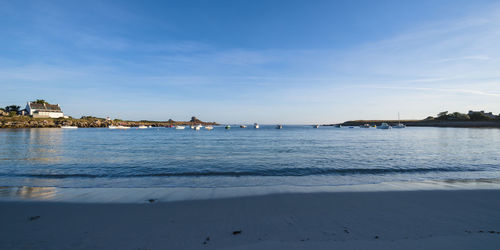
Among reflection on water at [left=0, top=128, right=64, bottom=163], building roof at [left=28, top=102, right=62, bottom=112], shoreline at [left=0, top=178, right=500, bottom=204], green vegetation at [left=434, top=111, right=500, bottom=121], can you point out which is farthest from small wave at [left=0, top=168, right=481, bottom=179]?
green vegetation at [left=434, top=111, right=500, bottom=121]

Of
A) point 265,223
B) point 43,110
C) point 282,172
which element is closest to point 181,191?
point 265,223

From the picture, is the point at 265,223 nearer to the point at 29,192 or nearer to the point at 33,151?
the point at 29,192

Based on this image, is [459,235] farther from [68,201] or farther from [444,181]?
[68,201]

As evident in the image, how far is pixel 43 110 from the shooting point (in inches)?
4636

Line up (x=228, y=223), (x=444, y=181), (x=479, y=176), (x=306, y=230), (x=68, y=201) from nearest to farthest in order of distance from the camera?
(x=306, y=230) < (x=228, y=223) < (x=68, y=201) < (x=444, y=181) < (x=479, y=176)

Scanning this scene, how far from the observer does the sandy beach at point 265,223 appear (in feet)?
15.8

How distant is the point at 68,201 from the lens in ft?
26.9

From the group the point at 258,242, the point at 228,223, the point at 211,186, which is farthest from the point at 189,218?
the point at 211,186

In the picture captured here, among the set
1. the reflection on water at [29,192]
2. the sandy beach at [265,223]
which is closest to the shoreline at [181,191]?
the reflection on water at [29,192]

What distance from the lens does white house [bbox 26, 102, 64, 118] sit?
114 metres

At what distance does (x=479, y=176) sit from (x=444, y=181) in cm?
341

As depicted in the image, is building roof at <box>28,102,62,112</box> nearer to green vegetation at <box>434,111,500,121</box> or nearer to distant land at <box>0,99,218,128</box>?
distant land at <box>0,99,218,128</box>

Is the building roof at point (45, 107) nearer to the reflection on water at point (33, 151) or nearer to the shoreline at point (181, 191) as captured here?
the reflection on water at point (33, 151)

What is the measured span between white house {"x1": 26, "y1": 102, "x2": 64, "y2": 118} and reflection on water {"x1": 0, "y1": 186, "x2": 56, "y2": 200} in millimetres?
149247
